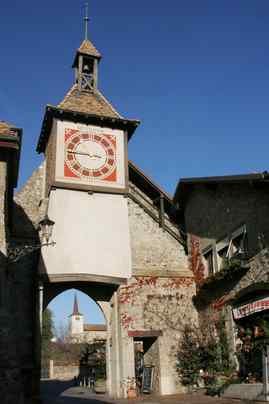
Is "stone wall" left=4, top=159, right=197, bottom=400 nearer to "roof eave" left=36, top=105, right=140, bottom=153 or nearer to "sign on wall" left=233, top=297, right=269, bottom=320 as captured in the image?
"roof eave" left=36, top=105, right=140, bottom=153

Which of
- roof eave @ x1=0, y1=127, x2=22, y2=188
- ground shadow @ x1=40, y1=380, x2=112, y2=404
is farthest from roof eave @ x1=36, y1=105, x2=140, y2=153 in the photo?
ground shadow @ x1=40, y1=380, x2=112, y2=404

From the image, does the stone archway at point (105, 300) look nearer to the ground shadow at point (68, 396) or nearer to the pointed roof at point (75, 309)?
the ground shadow at point (68, 396)

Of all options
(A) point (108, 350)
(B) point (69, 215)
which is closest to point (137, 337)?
(A) point (108, 350)

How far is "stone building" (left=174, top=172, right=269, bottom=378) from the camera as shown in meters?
12.4

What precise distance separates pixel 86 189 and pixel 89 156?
1340 mm

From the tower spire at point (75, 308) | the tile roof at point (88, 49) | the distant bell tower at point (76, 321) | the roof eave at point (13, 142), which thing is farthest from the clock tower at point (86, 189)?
the tower spire at point (75, 308)

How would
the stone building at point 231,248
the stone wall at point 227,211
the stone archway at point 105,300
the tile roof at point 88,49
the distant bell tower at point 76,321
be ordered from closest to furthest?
the stone building at point 231,248
the stone wall at point 227,211
the stone archway at point 105,300
the tile roof at point 88,49
the distant bell tower at point 76,321

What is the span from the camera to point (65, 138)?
1706cm

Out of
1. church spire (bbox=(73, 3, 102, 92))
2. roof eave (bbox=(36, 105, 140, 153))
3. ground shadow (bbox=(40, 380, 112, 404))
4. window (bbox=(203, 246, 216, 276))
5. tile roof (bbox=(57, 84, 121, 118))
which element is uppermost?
church spire (bbox=(73, 3, 102, 92))

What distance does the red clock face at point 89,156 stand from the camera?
1691 centimetres

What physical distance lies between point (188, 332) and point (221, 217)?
433 cm

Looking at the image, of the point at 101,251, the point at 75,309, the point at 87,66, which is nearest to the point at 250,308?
the point at 101,251

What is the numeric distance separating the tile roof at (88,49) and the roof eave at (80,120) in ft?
12.3

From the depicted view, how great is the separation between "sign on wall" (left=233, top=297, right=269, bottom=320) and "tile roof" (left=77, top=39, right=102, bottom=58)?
12363 millimetres
